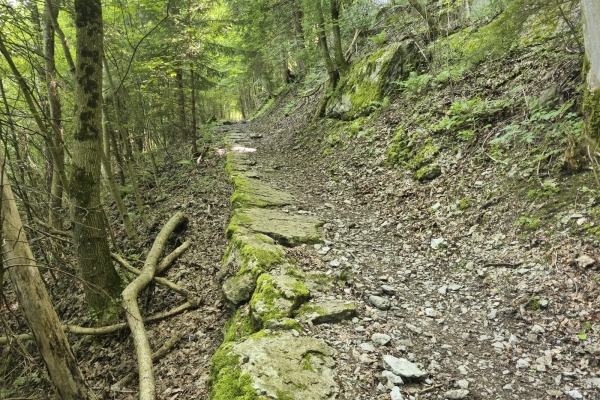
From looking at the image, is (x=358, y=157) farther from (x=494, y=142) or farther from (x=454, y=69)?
(x=494, y=142)

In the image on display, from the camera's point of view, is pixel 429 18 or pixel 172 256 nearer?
pixel 172 256

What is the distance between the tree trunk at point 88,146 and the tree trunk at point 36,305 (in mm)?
1909

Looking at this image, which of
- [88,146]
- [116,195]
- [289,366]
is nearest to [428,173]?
[289,366]

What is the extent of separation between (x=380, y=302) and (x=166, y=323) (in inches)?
135

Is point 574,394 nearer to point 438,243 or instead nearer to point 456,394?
point 456,394

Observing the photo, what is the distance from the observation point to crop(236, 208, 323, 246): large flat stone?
5.79 meters

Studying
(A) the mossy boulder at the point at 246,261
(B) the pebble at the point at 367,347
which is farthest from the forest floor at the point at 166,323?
(B) the pebble at the point at 367,347

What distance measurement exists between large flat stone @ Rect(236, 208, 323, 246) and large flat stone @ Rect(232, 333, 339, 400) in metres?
2.36

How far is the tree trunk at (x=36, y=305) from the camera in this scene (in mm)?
3088

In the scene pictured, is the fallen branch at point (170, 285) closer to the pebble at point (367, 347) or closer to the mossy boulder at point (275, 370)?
the mossy boulder at point (275, 370)

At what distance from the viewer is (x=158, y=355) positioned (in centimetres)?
473

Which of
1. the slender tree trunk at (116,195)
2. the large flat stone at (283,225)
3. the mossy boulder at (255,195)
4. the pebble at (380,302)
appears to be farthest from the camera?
the mossy boulder at (255,195)

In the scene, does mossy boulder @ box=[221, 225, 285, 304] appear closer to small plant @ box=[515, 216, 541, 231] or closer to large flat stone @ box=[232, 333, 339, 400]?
large flat stone @ box=[232, 333, 339, 400]

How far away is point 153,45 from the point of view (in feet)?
34.7
